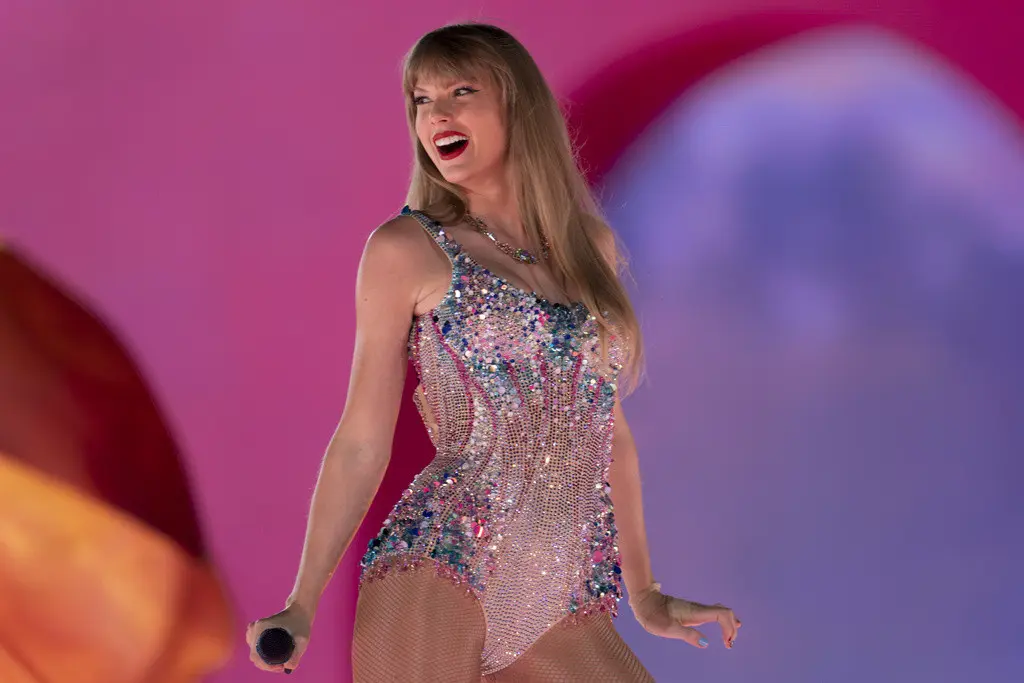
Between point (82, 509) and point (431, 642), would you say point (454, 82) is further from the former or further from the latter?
point (82, 509)

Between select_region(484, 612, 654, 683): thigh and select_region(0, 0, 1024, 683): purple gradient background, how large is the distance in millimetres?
821

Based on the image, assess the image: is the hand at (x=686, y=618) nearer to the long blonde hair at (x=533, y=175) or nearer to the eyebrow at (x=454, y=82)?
the long blonde hair at (x=533, y=175)

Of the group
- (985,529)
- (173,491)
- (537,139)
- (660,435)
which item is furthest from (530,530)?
(985,529)

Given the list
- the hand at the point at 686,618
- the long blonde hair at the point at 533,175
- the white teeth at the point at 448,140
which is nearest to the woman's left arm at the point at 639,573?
the hand at the point at 686,618

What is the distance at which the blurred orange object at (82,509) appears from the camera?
2.54 m

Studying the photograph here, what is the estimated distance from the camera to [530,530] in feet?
6.15

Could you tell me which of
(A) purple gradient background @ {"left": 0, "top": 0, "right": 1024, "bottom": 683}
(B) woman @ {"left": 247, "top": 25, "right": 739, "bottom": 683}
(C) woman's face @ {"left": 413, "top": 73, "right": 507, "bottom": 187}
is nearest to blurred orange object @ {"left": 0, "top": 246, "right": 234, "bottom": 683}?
(A) purple gradient background @ {"left": 0, "top": 0, "right": 1024, "bottom": 683}

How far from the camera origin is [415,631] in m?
1.75

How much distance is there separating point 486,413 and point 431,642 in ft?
1.15

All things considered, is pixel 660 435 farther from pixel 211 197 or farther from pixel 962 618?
pixel 211 197

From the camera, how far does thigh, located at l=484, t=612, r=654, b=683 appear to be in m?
1.88

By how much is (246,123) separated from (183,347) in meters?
0.48

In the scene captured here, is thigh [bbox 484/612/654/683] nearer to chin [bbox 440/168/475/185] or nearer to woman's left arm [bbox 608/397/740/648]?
woman's left arm [bbox 608/397/740/648]

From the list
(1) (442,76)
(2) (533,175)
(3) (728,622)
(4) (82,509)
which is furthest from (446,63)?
(4) (82,509)
